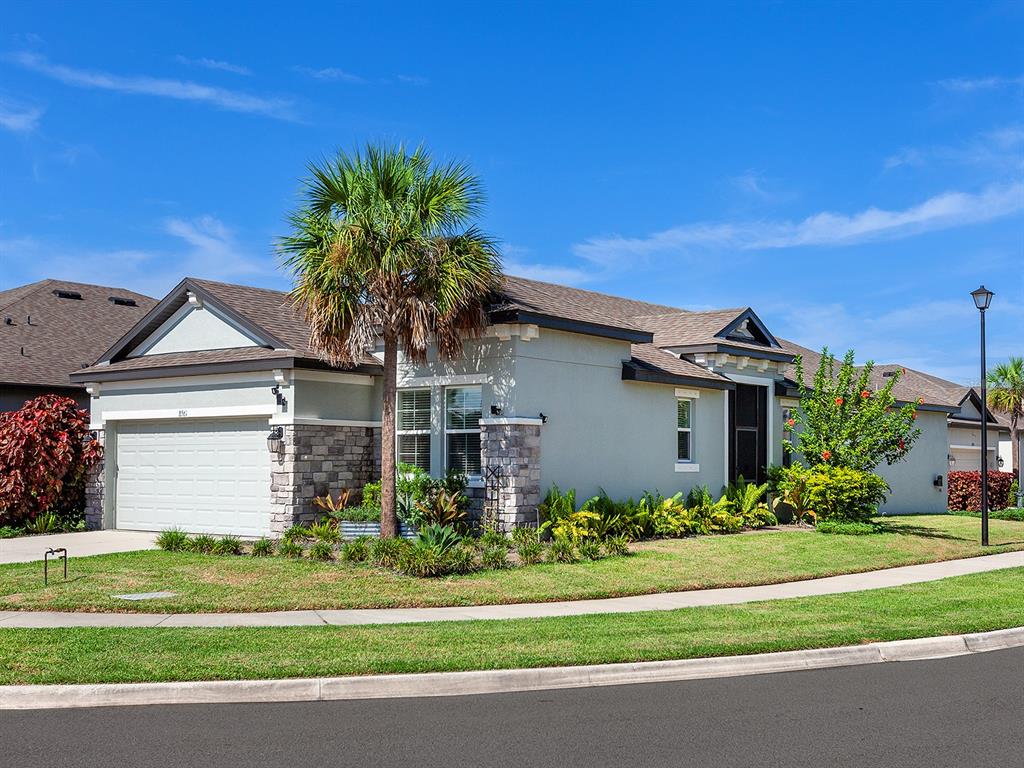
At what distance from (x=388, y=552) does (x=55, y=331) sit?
17189 millimetres

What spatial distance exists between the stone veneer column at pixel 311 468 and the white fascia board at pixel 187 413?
0.87 meters

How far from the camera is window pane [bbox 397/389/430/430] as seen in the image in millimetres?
19938

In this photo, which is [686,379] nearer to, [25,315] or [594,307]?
[594,307]

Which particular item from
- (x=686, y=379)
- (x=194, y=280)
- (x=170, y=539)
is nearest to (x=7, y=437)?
(x=194, y=280)

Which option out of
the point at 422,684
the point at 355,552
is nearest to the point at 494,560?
the point at 355,552

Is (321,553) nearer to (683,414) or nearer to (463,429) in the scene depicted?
(463,429)

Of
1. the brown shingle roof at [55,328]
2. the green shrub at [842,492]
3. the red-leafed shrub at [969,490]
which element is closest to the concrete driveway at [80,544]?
the brown shingle roof at [55,328]

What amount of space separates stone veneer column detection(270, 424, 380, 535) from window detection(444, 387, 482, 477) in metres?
1.78

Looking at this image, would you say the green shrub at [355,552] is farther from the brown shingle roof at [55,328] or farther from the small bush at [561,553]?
the brown shingle roof at [55,328]

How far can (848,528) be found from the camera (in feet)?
69.6

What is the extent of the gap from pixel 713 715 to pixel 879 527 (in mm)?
15484

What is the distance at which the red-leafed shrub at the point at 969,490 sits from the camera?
111ft

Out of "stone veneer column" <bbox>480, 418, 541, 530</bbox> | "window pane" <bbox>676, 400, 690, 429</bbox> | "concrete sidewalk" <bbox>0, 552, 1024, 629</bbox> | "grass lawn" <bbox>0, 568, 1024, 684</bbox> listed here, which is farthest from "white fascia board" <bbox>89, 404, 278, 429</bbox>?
"grass lawn" <bbox>0, 568, 1024, 684</bbox>

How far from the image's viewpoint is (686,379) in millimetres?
21484
